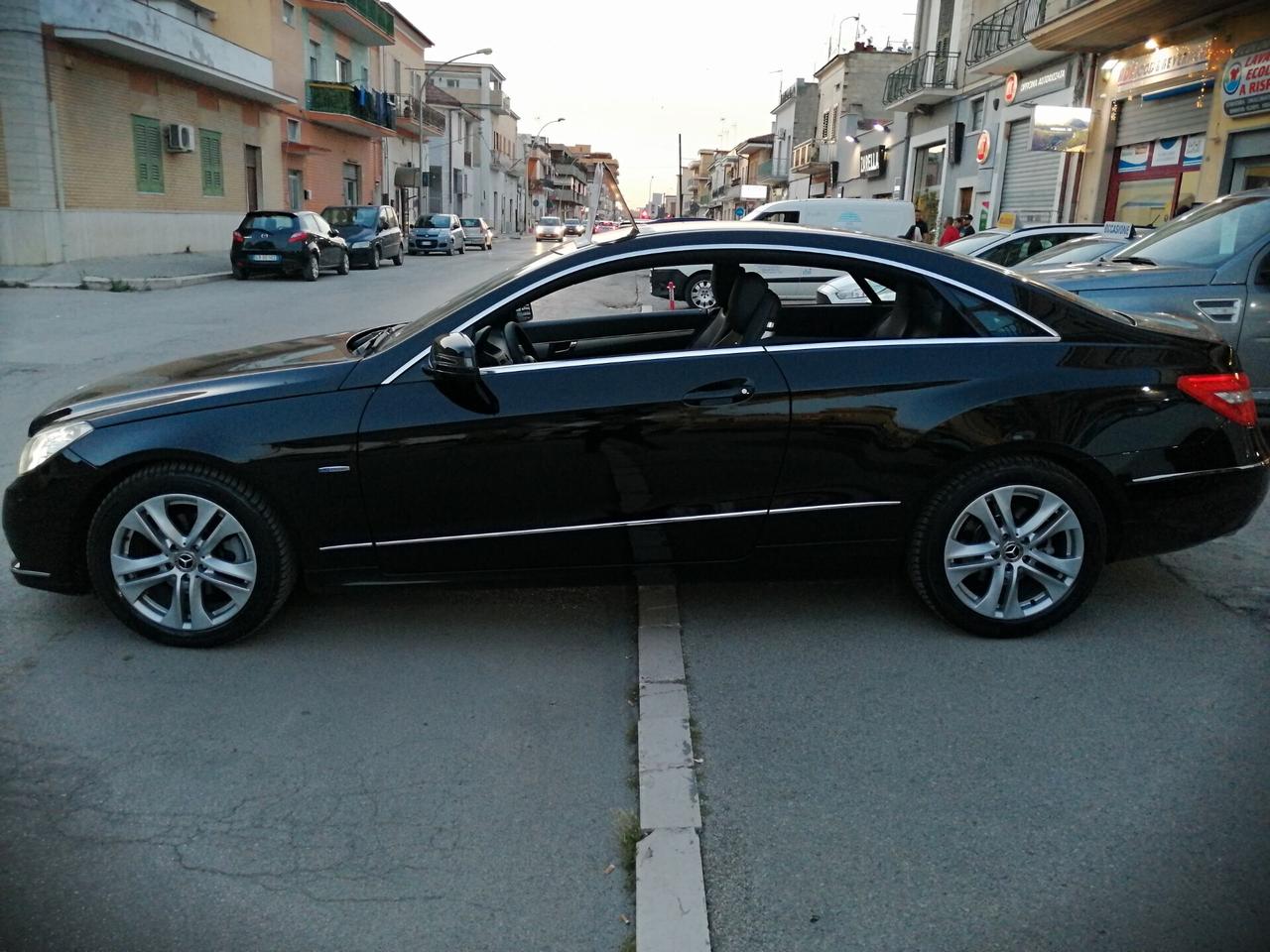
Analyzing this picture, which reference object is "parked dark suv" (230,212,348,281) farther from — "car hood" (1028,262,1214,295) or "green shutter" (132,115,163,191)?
"car hood" (1028,262,1214,295)

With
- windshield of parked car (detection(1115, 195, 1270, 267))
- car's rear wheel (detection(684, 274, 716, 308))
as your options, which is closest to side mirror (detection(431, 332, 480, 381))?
windshield of parked car (detection(1115, 195, 1270, 267))

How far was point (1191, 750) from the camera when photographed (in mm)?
3160

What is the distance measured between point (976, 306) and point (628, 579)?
A: 1660mm

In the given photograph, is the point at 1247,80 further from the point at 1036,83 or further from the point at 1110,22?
the point at 1036,83

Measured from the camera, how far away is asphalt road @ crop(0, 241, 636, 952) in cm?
242

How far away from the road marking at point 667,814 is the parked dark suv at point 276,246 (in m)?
20.8

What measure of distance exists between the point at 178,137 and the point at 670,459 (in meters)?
27.3

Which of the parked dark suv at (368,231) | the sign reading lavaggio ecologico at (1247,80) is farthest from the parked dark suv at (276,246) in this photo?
the sign reading lavaggio ecologico at (1247,80)

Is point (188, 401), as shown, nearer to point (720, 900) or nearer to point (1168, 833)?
point (720, 900)

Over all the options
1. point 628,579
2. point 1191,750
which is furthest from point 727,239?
point 1191,750

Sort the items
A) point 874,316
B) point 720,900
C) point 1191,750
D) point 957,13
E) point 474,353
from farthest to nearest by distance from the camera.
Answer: point 957,13 → point 874,316 → point 474,353 → point 1191,750 → point 720,900

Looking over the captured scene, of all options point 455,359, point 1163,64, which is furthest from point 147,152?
point 455,359

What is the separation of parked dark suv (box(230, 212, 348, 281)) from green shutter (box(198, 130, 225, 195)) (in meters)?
7.61

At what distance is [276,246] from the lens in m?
22.5
